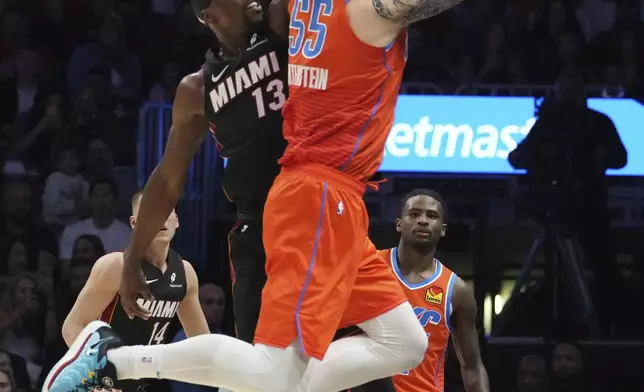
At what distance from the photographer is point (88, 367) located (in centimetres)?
308

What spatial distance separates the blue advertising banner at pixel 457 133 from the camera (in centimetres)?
673

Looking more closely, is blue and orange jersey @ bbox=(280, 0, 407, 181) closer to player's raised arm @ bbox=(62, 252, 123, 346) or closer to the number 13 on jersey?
the number 13 on jersey

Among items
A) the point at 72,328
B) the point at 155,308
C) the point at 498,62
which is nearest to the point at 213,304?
the point at 155,308

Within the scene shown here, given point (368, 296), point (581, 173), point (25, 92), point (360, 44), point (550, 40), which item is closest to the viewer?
point (360, 44)

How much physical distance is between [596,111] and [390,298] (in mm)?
4112

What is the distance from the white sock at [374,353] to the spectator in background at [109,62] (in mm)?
5149

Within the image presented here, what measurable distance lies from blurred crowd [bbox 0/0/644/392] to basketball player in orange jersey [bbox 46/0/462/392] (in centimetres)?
354

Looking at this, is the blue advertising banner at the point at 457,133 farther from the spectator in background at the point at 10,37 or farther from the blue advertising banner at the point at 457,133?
the spectator in background at the point at 10,37

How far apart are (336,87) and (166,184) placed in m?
0.67

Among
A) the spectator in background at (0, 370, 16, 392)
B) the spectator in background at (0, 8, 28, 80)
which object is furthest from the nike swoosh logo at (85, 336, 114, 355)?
the spectator in background at (0, 8, 28, 80)

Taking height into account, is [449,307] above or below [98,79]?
below

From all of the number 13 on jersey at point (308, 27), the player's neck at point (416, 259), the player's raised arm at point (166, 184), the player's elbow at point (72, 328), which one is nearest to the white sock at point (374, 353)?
the player's raised arm at point (166, 184)

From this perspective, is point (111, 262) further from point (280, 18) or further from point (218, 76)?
point (280, 18)

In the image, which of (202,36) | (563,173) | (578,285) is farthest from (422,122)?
(202,36)
